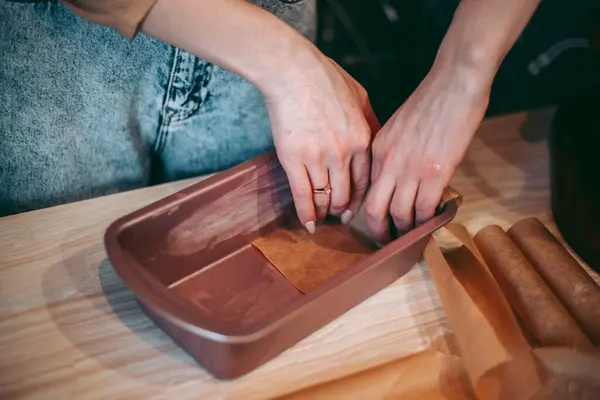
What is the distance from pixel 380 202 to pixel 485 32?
9.3 inches

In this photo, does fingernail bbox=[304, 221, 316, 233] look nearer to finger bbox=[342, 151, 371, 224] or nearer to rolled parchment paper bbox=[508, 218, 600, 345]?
finger bbox=[342, 151, 371, 224]

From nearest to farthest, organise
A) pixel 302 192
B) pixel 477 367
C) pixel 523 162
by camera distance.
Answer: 1. pixel 477 367
2. pixel 302 192
3. pixel 523 162

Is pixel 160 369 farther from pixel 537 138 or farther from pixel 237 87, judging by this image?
pixel 537 138

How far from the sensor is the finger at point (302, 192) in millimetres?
775

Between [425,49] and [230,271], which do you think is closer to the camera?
[230,271]

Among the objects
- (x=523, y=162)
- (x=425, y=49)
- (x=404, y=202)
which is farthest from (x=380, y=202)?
(x=425, y=49)

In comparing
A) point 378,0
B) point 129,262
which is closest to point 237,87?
point 129,262

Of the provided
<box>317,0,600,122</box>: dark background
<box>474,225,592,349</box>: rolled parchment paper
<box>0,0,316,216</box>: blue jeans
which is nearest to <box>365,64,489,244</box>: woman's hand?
<box>474,225,592,349</box>: rolled parchment paper

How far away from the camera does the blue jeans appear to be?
774 mm

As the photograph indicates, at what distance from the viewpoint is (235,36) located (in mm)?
720

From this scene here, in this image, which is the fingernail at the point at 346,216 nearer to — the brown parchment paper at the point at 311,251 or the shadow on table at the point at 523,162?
the brown parchment paper at the point at 311,251

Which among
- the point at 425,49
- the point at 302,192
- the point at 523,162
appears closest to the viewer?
the point at 302,192

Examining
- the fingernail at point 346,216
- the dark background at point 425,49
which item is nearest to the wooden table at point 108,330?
the fingernail at point 346,216

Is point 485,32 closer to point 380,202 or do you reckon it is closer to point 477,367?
point 380,202
